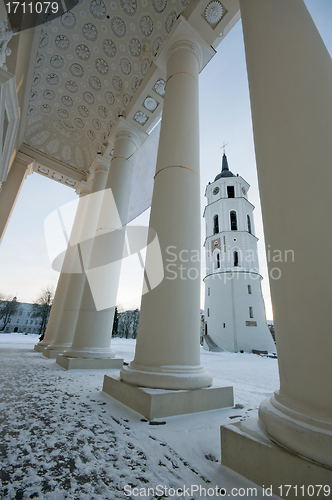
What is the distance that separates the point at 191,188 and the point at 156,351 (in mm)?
3307

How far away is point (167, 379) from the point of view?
3658 millimetres

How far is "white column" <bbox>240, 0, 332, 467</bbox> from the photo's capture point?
191 centimetres

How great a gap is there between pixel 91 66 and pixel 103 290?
1202 centimetres

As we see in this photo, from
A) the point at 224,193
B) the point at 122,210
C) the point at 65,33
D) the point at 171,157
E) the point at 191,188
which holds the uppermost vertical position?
the point at 224,193

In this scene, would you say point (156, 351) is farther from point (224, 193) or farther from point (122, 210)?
point (224, 193)

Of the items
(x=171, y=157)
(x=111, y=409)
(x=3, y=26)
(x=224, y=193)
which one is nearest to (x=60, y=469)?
(x=111, y=409)

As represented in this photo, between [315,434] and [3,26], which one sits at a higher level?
[3,26]

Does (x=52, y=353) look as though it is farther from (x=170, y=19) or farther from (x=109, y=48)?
(x=109, y=48)

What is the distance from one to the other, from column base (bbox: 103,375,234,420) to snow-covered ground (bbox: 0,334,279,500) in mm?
114

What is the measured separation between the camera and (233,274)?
1566 inches

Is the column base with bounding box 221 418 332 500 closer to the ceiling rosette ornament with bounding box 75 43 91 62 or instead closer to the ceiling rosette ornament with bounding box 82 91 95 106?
the ceiling rosette ornament with bounding box 75 43 91 62

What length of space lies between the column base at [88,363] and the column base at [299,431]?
6.43m

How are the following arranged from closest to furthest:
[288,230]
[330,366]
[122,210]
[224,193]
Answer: [330,366] < [288,230] < [122,210] < [224,193]

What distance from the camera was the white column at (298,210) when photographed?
191cm
